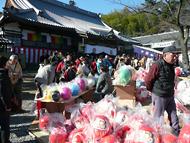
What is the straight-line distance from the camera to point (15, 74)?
9836mm

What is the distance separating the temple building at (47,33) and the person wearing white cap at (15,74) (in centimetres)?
1006

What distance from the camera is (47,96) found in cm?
801

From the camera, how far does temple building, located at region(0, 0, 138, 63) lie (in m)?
20.6

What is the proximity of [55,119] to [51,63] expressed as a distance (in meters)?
2.77

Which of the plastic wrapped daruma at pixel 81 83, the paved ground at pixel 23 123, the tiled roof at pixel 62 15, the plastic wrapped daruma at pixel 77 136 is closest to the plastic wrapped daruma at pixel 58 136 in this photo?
the plastic wrapped daruma at pixel 77 136

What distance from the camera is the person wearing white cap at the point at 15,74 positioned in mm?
9625

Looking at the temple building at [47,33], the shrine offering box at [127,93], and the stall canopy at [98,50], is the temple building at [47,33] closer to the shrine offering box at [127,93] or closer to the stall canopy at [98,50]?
the stall canopy at [98,50]

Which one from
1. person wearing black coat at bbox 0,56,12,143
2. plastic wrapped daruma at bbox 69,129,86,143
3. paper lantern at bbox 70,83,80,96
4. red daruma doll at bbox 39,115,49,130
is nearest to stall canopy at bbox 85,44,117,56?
paper lantern at bbox 70,83,80,96

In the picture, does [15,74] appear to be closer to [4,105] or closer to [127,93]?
[127,93]

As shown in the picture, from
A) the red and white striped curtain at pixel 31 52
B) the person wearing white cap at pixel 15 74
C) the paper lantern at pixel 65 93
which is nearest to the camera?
the paper lantern at pixel 65 93

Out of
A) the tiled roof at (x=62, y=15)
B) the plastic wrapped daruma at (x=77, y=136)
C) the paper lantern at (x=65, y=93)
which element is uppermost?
the tiled roof at (x=62, y=15)

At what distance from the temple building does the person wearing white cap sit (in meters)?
10.1

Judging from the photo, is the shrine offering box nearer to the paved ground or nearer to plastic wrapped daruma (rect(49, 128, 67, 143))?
the paved ground

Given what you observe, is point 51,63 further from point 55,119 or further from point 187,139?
point 187,139
